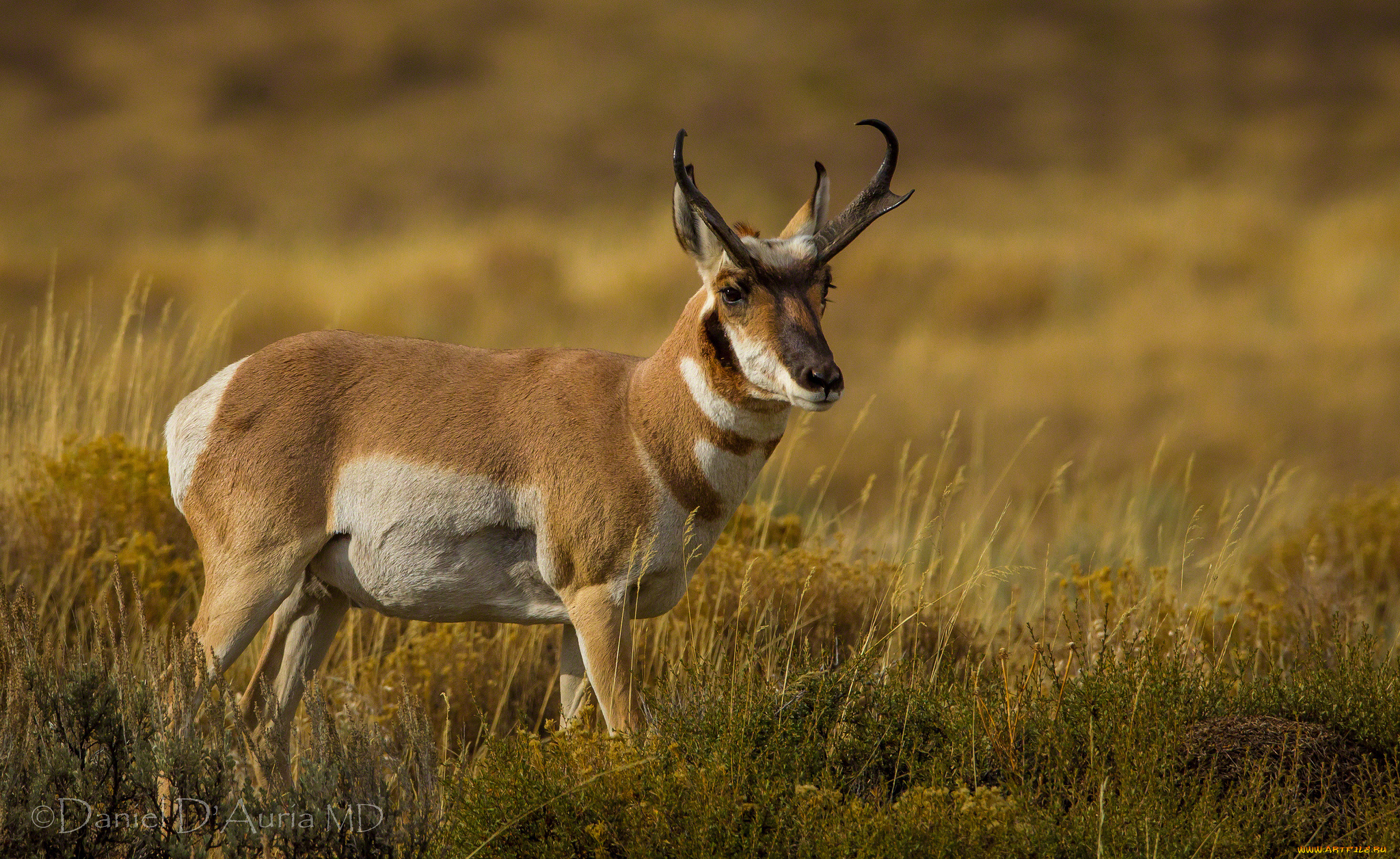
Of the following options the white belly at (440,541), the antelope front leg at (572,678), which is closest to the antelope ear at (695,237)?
the white belly at (440,541)

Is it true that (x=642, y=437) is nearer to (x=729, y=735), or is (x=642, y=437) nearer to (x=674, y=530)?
(x=674, y=530)

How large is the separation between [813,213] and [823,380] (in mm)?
1067

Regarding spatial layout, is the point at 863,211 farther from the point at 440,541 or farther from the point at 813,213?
the point at 440,541

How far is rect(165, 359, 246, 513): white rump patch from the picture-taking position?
4602 mm

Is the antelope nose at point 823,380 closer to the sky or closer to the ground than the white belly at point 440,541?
closer to the sky

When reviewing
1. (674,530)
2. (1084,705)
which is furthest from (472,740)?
(1084,705)

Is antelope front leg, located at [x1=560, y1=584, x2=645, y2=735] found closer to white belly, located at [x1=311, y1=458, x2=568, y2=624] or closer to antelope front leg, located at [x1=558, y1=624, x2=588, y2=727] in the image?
white belly, located at [x1=311, y1=458, x2=568, y2=624]

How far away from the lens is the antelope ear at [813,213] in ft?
15.6

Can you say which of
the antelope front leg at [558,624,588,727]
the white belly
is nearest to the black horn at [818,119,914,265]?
the white belly

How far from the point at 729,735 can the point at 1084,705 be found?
132 cm

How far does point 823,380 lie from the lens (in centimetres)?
398

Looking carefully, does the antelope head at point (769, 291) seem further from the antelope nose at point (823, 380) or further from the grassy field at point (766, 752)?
the grassy field at point (766, 752)

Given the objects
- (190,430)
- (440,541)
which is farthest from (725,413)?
(190,430)

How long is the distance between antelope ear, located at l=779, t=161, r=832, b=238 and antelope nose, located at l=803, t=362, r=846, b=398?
861 millimetres
